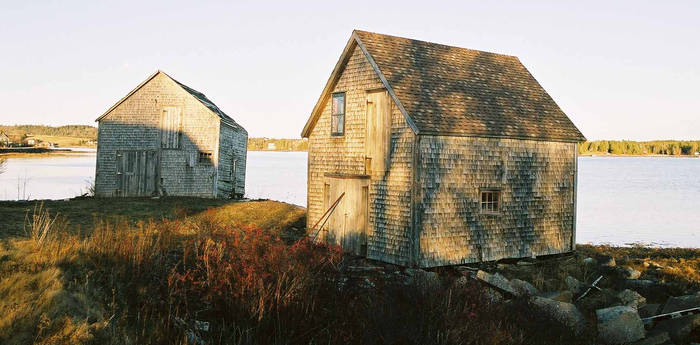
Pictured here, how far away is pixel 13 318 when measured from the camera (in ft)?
22.7

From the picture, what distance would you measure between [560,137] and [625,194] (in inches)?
2152

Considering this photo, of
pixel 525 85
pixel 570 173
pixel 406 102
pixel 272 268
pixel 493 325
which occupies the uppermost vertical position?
pixel 525 85

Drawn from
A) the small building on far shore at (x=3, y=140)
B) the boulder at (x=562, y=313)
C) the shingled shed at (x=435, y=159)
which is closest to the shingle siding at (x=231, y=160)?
the small building on far shore at (x=3, y=140)

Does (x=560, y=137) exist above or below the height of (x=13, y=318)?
above

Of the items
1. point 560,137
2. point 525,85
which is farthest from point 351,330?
point 525,85

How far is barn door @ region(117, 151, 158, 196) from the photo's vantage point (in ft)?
105

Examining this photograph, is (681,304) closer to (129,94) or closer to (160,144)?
(160,144)

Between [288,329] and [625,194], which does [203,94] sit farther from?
[625,194]

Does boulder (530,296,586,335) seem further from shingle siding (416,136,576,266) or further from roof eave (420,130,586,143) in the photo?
roof eave (420,130,586,143)

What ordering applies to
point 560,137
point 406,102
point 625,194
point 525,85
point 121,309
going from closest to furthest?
point 121,309, point 406,102, point 560,137, point 525,85, point 625,194

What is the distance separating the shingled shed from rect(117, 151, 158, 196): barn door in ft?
50.5

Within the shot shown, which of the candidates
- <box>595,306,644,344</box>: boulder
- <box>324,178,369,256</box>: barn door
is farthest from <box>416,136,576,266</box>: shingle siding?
<box>595,306,644,344</box>: boulder

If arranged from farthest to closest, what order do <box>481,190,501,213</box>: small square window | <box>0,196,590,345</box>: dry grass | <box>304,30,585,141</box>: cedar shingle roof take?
1. <box>481,190,501,213</box>: small square window
2. <box>304,30,585,141</box>: cedar shingle roof
3. <box>0,196,590,345</box>: dry grass

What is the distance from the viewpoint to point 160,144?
32.0m
